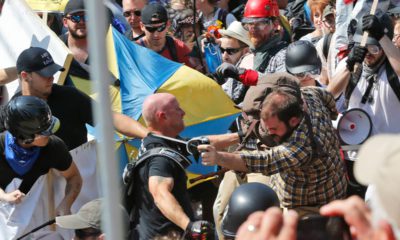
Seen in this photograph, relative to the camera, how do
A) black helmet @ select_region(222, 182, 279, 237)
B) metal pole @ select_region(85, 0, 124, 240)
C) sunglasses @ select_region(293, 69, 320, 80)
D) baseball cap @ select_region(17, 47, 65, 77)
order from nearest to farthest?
metal pole @ select_region(85, 0, 124, 240) < black helmet @ select_region(222, 182, 279, 237) < baseball cap @ select_region(17, 47, 65, 77) < sunglasses @ select_region(293, 69, 320, 80)

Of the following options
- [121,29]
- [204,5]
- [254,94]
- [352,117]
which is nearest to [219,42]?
[121,29]

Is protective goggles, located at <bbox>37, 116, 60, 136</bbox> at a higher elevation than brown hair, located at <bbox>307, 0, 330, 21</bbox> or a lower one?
higher

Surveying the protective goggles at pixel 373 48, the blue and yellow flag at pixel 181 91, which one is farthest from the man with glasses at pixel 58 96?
the protective goggles at pixel 373 48

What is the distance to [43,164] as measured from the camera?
6418 millimetres

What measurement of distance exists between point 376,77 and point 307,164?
157 centimetres

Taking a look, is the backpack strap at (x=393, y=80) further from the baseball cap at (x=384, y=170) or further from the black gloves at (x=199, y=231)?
the baseball cap at (x=384, y=170)

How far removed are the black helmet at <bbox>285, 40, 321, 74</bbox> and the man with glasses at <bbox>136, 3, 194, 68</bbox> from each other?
5.58 ft

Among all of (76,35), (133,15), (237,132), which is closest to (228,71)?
(237,132)

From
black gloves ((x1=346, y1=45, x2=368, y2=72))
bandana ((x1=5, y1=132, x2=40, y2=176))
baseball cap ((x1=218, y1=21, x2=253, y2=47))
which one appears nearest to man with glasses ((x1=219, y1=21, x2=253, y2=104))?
baseball cap ((x1=218, y1=21, x2=253, y2=47))

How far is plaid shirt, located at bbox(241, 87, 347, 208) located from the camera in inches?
229

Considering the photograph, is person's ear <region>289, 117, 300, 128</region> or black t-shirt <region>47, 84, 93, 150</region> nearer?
person's ear <region>289, 117, 300, 128</region>

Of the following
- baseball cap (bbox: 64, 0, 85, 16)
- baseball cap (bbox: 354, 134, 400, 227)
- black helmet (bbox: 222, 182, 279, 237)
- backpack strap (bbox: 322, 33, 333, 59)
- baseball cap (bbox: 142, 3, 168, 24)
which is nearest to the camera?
baseball cap (bbox: 354, 134, 400, 227)

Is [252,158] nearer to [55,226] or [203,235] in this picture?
[203,235]

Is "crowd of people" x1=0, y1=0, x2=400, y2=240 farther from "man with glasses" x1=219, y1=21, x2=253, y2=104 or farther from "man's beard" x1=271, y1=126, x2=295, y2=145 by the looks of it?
"man with glasses" x1=219, y1=21, x2=253, y2=104
